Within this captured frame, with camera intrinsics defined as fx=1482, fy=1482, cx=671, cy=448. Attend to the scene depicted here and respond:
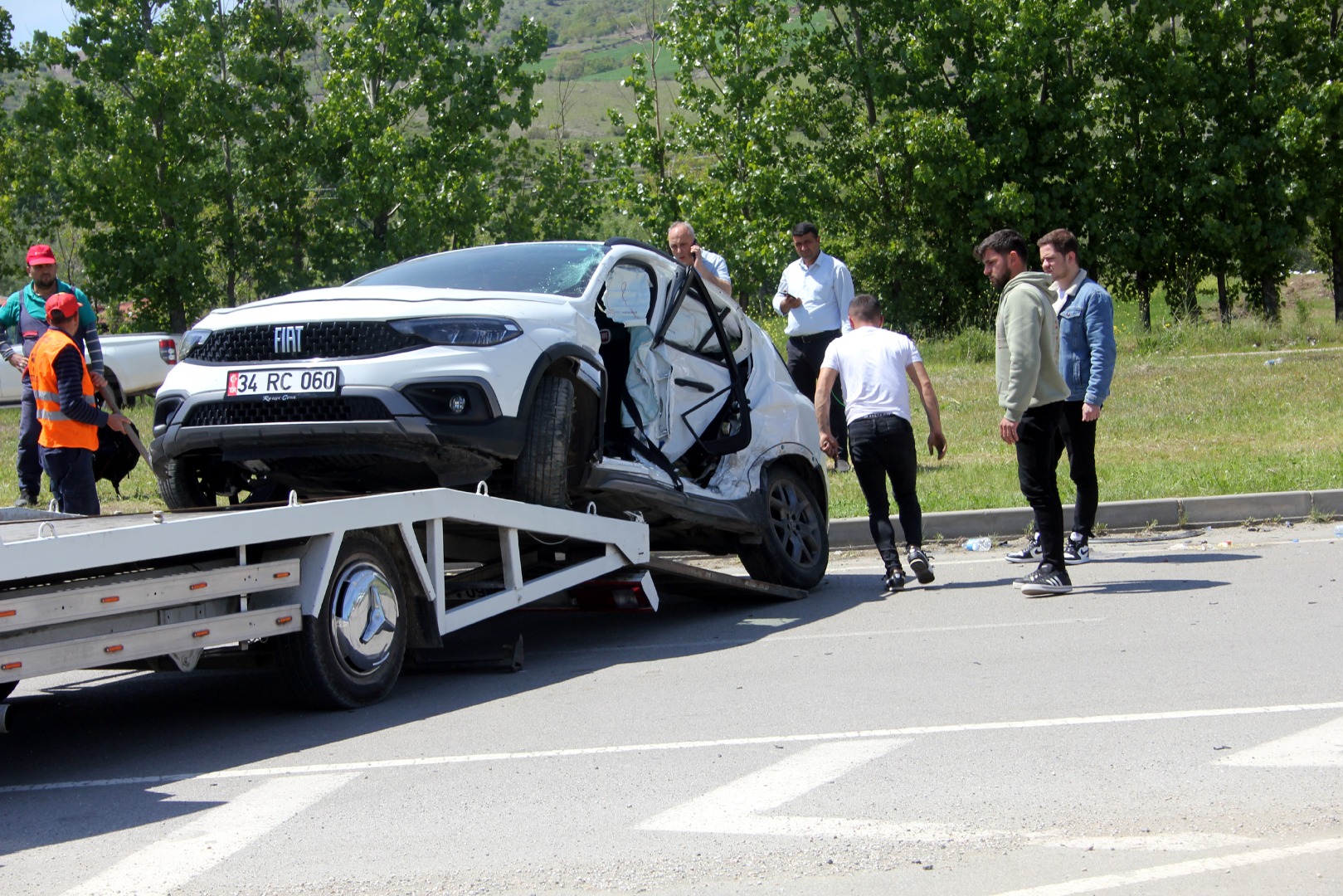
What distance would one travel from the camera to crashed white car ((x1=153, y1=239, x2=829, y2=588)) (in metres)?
6.45

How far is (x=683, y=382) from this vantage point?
328 inches

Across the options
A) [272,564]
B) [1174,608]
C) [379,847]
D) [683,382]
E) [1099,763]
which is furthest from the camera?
[683,382]

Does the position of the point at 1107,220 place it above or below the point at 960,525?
above

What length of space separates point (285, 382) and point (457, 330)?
30.9 inches

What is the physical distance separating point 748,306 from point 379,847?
103 ft

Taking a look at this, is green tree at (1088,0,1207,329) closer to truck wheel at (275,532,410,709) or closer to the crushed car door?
the crushed car door

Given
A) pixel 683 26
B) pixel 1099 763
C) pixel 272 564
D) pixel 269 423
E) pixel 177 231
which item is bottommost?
pixel 1099 763

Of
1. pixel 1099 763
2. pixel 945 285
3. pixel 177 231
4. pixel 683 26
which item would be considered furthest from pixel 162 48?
pixel 1099 763

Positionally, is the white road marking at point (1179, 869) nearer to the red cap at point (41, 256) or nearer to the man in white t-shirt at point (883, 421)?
the man in white t-shirt at point (883, 421)

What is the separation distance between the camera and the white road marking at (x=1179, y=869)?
3748mm

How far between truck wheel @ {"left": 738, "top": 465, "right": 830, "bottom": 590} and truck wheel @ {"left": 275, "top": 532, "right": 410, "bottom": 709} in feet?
9.69

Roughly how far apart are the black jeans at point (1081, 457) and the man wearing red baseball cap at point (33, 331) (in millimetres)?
6080

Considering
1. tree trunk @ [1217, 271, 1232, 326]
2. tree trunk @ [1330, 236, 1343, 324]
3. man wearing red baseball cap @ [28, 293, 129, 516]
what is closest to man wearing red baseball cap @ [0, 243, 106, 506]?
man wearing red baseball cap @ [28, 293, 129, 516]

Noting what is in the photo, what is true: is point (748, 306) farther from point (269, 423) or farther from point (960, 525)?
point (269, 423)
